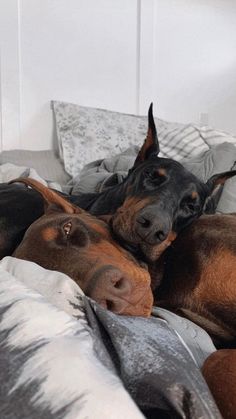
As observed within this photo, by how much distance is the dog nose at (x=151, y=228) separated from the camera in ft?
4.43

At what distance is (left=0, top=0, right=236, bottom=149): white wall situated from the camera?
147 inches

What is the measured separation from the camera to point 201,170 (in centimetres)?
231

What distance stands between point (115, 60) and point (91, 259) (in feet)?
10.7

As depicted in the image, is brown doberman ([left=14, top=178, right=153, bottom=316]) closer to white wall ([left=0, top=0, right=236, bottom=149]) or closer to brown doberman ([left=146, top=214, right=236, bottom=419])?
brown doberman ([left=146, top=214, right=236, bottom=419])

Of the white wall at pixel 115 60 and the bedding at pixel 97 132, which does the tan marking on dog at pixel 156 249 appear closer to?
the bedding at pixel 97 132

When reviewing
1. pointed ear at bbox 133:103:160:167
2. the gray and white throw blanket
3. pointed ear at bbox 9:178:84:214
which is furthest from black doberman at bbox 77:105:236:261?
the gray and white throw blanket

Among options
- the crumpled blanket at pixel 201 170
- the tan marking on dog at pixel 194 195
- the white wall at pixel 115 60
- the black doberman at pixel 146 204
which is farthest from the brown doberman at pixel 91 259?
the white wall at pixel 115 60

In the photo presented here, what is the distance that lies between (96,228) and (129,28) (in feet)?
10.4

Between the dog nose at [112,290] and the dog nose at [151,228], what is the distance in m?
0.38

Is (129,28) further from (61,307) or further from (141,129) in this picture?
(61,307)

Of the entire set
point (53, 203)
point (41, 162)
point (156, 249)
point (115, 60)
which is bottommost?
point (41, 162)

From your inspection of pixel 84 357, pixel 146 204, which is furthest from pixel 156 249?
pixel 84 357

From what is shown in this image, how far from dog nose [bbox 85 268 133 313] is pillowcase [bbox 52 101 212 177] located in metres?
2.27

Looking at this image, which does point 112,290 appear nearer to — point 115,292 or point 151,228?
point 115,292
